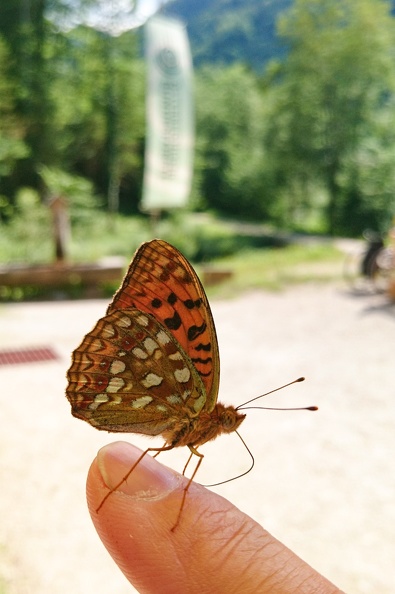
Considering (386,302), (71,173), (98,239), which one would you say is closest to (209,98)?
(71,173)

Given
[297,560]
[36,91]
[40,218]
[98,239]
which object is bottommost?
[98,239]

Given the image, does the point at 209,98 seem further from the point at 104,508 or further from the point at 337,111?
the point at 104,508

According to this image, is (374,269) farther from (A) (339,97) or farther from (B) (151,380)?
(A) (339,97)

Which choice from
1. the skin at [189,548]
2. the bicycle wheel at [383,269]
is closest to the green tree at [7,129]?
the bicycle wheel at [383,269]

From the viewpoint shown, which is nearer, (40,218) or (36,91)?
(40,218)

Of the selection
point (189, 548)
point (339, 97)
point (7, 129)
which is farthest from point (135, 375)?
point (339, 97)

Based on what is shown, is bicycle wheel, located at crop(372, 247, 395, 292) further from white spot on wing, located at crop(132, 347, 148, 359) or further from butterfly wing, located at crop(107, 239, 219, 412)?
white spot on wing, located at crop(132, 347, 148, 359)
